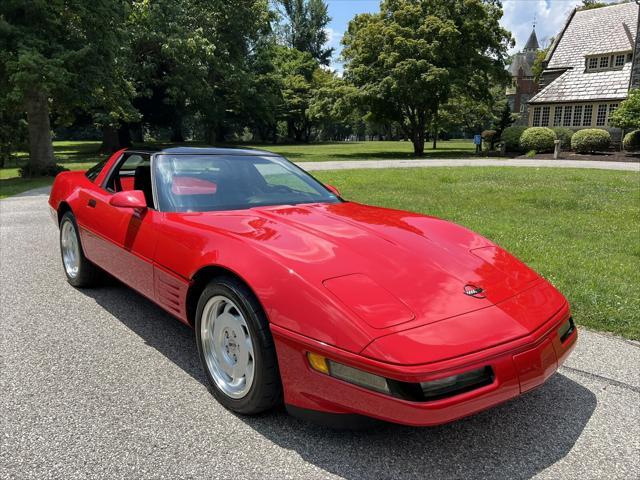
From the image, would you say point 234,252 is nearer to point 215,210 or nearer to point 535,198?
point 215,210

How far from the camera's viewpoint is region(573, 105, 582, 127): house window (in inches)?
1400

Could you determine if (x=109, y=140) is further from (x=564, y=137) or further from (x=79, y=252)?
(x=79, y=252)

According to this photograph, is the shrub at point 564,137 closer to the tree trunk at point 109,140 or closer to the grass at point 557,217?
the grass at point 557,217

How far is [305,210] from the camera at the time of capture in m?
3.42

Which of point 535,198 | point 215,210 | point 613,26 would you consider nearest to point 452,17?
point 613,26

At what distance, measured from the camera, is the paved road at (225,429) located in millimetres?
2170

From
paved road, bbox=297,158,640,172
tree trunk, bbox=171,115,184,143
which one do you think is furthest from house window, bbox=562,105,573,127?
tree trunk, bbox=171,115,184,143

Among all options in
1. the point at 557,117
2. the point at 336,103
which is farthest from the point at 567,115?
the point at 336,103

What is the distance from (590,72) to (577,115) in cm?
419

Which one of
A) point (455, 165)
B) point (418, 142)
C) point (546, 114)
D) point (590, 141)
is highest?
point (546, 114)

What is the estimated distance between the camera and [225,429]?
8.07ft

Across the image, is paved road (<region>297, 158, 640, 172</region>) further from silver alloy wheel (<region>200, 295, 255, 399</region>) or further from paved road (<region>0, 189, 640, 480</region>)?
silver alloy wheel (<region>200, 295, 255, 399</region>)

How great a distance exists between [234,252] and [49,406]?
1.30 m

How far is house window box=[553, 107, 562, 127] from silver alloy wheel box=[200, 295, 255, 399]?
39.4 m
